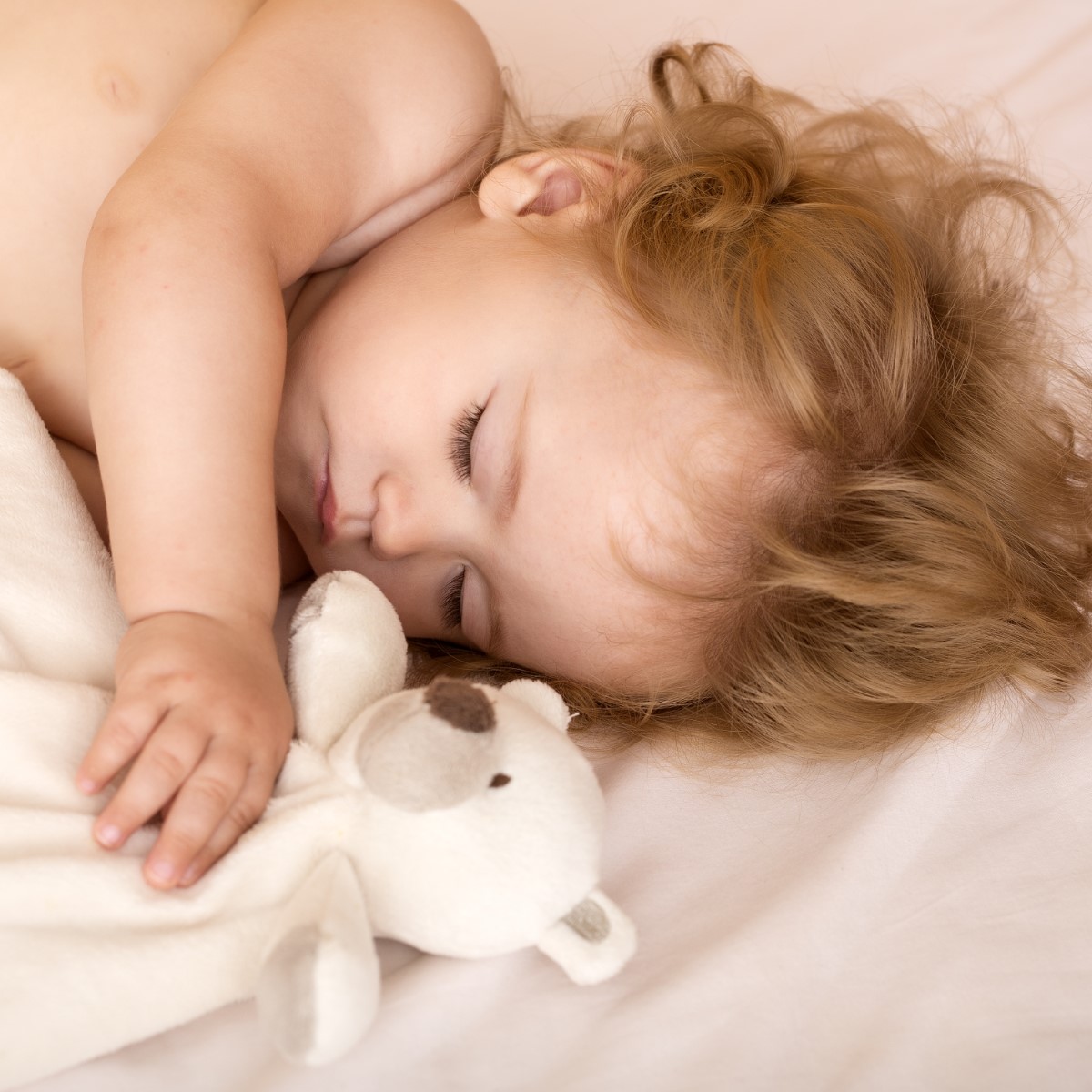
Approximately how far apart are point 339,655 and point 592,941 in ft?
0.82

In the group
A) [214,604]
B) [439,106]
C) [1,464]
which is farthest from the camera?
[439,106]

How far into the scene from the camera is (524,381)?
926mm

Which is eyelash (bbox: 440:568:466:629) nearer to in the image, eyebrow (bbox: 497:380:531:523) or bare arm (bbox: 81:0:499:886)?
eyebrow (bbox: 497:380:531:523)

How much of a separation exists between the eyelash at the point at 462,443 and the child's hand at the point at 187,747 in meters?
0.29

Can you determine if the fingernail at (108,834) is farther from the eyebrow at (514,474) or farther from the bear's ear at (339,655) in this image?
the eyebrow at (514,474)

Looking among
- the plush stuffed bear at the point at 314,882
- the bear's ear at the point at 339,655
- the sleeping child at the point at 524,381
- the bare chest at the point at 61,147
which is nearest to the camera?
the plush stuffed bear at the point at 314,882

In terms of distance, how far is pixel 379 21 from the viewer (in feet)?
3.58

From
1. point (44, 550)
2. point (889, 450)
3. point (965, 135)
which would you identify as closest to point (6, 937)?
point (44, 550)

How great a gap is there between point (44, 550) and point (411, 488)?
0.96 ft

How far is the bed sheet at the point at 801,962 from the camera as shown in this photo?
0.63 metres

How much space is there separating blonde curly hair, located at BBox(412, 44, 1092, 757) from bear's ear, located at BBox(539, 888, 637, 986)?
31 centimetres

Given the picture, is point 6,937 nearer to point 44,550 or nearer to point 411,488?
point 44,550

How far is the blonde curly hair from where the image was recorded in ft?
3.08

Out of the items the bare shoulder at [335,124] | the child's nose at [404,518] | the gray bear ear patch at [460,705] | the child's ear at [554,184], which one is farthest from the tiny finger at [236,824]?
the child's ear at [554,184]
